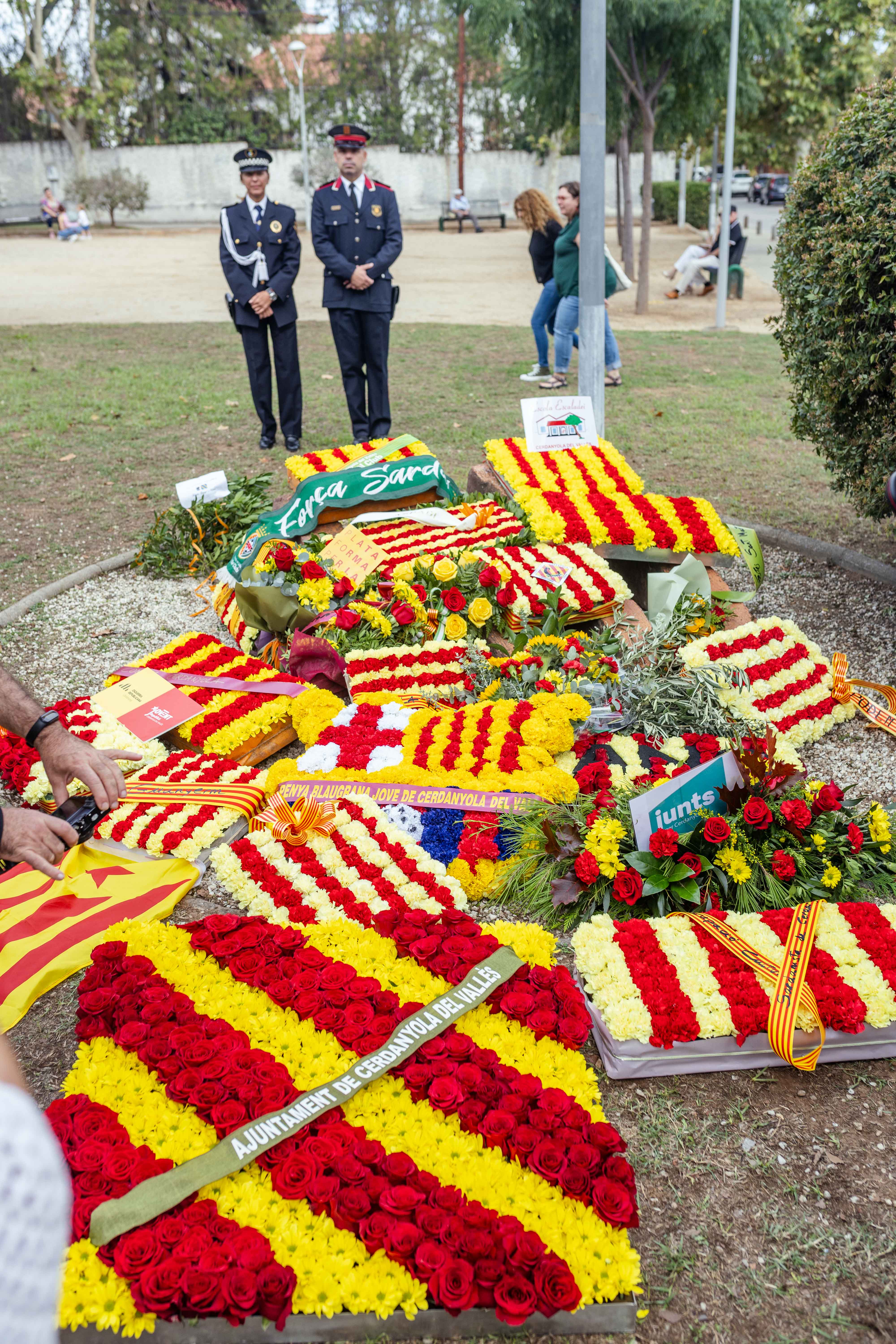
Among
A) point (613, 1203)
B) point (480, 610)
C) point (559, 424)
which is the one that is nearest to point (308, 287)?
point (559, 424)

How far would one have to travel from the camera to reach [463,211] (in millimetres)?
33031

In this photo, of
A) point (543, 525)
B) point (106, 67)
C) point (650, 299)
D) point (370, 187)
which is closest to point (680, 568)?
point (543, 525)

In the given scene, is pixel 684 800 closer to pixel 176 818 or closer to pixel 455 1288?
pixel 455 1288

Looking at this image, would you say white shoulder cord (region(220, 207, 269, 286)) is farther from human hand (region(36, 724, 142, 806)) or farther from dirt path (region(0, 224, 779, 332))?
dirt path (region(0, 224, 779, 332))

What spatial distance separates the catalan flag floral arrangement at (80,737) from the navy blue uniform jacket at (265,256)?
516cm

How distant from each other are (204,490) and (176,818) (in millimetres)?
2988

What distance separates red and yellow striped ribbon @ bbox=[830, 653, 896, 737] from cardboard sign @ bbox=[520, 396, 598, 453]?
234 cm

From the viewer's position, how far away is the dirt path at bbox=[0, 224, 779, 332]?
15.8 m

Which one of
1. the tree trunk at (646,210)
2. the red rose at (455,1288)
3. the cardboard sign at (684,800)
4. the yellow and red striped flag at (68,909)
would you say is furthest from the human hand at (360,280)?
the tree trunk at (646,210)

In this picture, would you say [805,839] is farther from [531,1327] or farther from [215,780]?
[215,780]

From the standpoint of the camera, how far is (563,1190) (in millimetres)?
2102

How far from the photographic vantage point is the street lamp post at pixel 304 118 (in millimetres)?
28047

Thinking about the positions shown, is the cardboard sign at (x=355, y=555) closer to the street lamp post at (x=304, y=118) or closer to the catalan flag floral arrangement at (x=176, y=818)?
the catalan flag floral arrangement at (x=176, y=818)

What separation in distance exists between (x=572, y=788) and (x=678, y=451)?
523 centimetres
